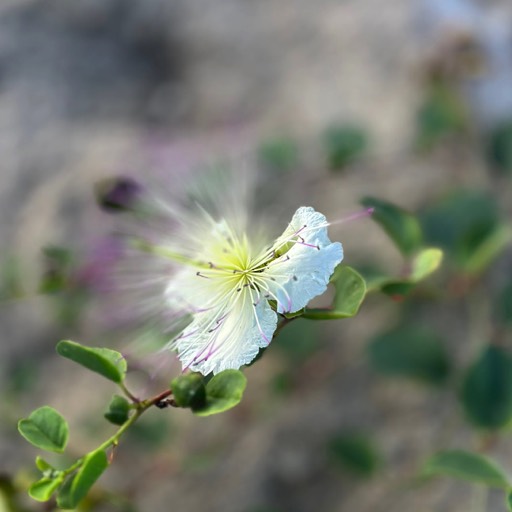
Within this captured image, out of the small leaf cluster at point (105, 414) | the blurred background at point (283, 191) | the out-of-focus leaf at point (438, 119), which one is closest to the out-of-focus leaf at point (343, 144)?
the blurred background at point (283, 191)

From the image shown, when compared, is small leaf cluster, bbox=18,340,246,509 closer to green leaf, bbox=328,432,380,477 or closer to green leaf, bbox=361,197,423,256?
green leaf, bbox=361,197,423,256

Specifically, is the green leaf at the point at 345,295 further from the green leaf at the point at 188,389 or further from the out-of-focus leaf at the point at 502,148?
the out-of-focus leaf at the point at 502,148

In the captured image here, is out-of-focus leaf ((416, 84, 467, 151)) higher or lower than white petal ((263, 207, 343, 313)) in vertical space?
lower

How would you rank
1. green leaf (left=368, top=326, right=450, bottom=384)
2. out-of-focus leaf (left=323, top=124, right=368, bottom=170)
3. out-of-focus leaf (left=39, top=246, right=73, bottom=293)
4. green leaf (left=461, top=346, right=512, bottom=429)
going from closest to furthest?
green leaf (left=461, top=346, right=512, bottom=429) → out-of-focus leaf (left=39, top=246, right=73, bottom=293) → green leaf (left=368, top=326, right=450, bottom=384) → out-of-focus leaf (left=323, top=124, right=368, bottom=170)

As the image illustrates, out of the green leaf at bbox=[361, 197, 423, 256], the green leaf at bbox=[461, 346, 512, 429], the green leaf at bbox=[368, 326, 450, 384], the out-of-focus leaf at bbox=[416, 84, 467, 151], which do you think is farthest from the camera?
the out-of-focus leaf at bbox=[416, 84, 467, 151]

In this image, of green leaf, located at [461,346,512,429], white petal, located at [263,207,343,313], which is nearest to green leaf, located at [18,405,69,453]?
white petal, located at [263,207,343,313]

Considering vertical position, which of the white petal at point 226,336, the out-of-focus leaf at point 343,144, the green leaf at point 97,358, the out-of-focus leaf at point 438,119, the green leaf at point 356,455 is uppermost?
the green leaf at point 97,358

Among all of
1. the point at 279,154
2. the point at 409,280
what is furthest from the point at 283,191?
the point at 409,280

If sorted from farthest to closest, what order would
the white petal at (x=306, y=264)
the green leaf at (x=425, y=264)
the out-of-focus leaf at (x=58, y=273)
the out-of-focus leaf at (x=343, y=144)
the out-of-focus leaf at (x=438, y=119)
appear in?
the out-of-focus leaf at (x=438, y=119) → the out-of-focus leaf at (x=343, y=144) → the out-of-focus leaf at (x=58, y=273) → the green leaf at (x=425, y=264) → the white petal at (x=306, y=264)
